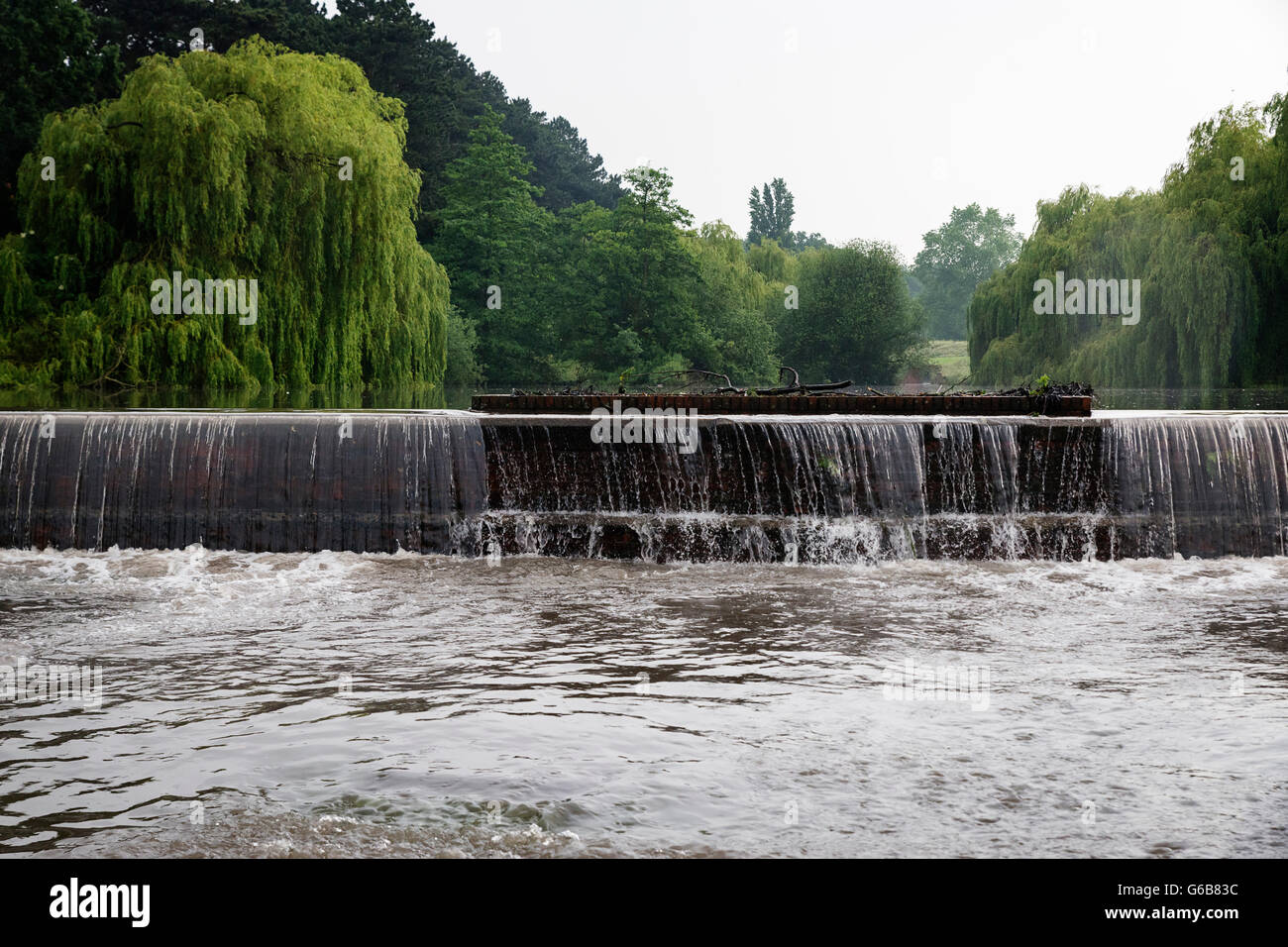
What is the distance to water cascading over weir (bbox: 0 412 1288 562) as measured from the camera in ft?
43.6

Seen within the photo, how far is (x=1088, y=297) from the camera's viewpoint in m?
31.9

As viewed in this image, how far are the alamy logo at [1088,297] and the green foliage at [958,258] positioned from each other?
9864cm

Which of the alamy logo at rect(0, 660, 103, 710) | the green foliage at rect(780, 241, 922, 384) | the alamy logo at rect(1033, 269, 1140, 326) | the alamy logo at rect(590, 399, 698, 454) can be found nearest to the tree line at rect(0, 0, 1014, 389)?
the alamy logo at rect(590, 399, 698, 454)

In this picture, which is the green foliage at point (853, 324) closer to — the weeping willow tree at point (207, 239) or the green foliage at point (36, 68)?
the green foliage at point (36, 68)

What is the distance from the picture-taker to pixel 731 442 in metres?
13.8

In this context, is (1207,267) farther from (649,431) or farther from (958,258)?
(958,258)

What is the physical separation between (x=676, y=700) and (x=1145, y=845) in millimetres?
2847

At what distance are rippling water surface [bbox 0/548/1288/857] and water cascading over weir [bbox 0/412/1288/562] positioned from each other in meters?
2.04

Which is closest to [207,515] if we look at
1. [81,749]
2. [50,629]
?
[50,629]

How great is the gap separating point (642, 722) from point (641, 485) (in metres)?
7.19

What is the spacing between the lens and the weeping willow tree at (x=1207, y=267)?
89.9 feet

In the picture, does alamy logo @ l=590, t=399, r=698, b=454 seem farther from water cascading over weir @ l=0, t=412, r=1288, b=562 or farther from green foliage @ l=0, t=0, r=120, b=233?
green foliage @ l=0, t=0, r=120, b=233
